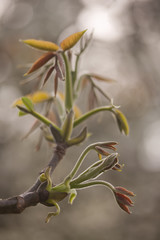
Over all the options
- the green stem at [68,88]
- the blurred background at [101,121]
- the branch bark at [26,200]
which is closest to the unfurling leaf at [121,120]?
the green stem at [68,88]

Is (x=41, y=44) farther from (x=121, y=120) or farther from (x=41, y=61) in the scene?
(x=121, y=120)

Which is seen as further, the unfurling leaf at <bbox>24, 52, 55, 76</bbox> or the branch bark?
the unfurling leaf at <bbox>24, 52, 55, 76</bbox>

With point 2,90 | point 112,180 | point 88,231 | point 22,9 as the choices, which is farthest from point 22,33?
point 88,231

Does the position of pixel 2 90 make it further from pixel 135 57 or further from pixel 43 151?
pixel 135 57

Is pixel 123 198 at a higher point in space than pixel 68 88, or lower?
lower

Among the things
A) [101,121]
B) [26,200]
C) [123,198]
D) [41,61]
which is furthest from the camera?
[101,121]

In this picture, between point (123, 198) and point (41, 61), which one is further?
point (41, 61)

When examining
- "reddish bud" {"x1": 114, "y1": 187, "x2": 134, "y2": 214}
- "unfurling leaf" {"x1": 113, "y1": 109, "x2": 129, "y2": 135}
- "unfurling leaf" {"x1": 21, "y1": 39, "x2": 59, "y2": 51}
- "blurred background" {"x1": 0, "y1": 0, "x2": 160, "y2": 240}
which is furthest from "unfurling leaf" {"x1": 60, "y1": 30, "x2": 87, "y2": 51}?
"blurred background" {"x1": 0, "y1": 0, "x2": 160, "y2": 240}

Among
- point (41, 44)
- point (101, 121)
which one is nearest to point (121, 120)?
point (41, 44)

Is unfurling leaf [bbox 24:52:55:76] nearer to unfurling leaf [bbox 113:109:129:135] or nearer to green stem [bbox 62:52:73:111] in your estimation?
green stem [bbox 62:52:73:111]
